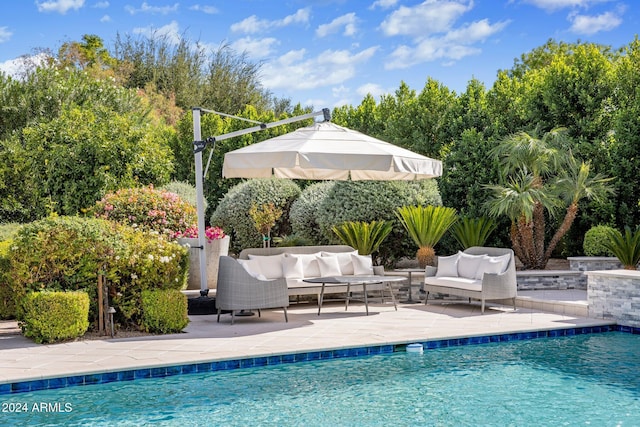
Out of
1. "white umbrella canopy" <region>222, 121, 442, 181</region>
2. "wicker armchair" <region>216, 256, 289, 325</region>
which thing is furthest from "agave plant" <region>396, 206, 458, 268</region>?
"wicker armchair" <region>216, 256, 289, 325</region>

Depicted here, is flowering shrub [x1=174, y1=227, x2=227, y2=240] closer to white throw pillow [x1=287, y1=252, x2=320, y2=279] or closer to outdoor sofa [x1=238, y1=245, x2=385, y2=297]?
outdoor sofa [x1=238, y1=245, x2=385, y2=297]

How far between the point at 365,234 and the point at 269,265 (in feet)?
8.11

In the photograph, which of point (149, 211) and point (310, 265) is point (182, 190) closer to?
point (149, 211)

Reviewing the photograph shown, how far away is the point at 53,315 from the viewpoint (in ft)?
24.5

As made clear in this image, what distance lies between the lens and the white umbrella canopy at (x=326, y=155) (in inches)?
339

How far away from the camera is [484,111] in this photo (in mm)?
14969

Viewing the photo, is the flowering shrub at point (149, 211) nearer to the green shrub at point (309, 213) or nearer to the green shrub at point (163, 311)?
the green shrub at point (309, 213)

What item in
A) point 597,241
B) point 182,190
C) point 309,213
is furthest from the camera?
point 182,190

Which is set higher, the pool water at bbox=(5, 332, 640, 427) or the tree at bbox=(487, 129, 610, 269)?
the tree at bbox=(487, 129, 610, 269)

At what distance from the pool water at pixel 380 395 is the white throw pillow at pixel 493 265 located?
275 cm

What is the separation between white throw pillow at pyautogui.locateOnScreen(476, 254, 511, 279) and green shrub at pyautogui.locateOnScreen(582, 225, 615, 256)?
3.34m

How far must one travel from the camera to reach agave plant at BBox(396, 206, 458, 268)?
1191 centimetres

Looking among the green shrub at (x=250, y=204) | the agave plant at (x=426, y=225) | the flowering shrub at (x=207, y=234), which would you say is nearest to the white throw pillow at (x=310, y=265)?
the flowering shrub at (x=207, y=234)

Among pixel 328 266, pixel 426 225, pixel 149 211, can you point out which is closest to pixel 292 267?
pixel 328 266
